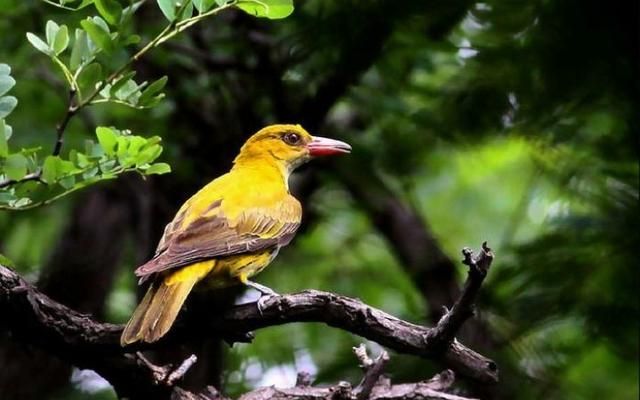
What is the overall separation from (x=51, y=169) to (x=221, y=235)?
4.11 feet

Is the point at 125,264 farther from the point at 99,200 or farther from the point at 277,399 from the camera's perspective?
the point at 277,399

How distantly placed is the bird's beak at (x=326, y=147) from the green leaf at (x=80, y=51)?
6.68ft

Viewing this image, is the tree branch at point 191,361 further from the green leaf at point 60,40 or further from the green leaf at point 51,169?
the green leaf at point 60,40

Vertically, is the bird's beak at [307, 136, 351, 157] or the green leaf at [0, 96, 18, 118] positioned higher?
the green leaf at [0, 96, 18, 118]

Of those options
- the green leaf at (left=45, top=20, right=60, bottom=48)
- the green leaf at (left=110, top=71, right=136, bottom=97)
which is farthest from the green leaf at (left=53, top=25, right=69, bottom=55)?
the green leaf at (left=110, top=71, right=136, bottom=97)

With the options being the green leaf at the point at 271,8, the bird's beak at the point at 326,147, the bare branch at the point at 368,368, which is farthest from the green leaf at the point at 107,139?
the bird's beak at the point at 326,147

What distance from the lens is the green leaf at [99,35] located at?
333 centimetres

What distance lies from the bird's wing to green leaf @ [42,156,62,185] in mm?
646

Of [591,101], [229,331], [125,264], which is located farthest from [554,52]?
[125,264]

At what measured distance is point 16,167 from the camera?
3188mm

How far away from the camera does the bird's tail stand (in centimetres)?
358

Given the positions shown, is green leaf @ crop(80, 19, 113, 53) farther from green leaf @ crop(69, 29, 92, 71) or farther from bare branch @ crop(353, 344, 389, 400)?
bare branch @ crop(353, 344, 389, 400)

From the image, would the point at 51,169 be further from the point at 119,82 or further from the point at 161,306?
the point at 161,306

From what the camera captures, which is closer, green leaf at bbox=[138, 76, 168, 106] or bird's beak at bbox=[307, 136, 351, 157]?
green leaf at bbox=[138, 76, 168, 106]
